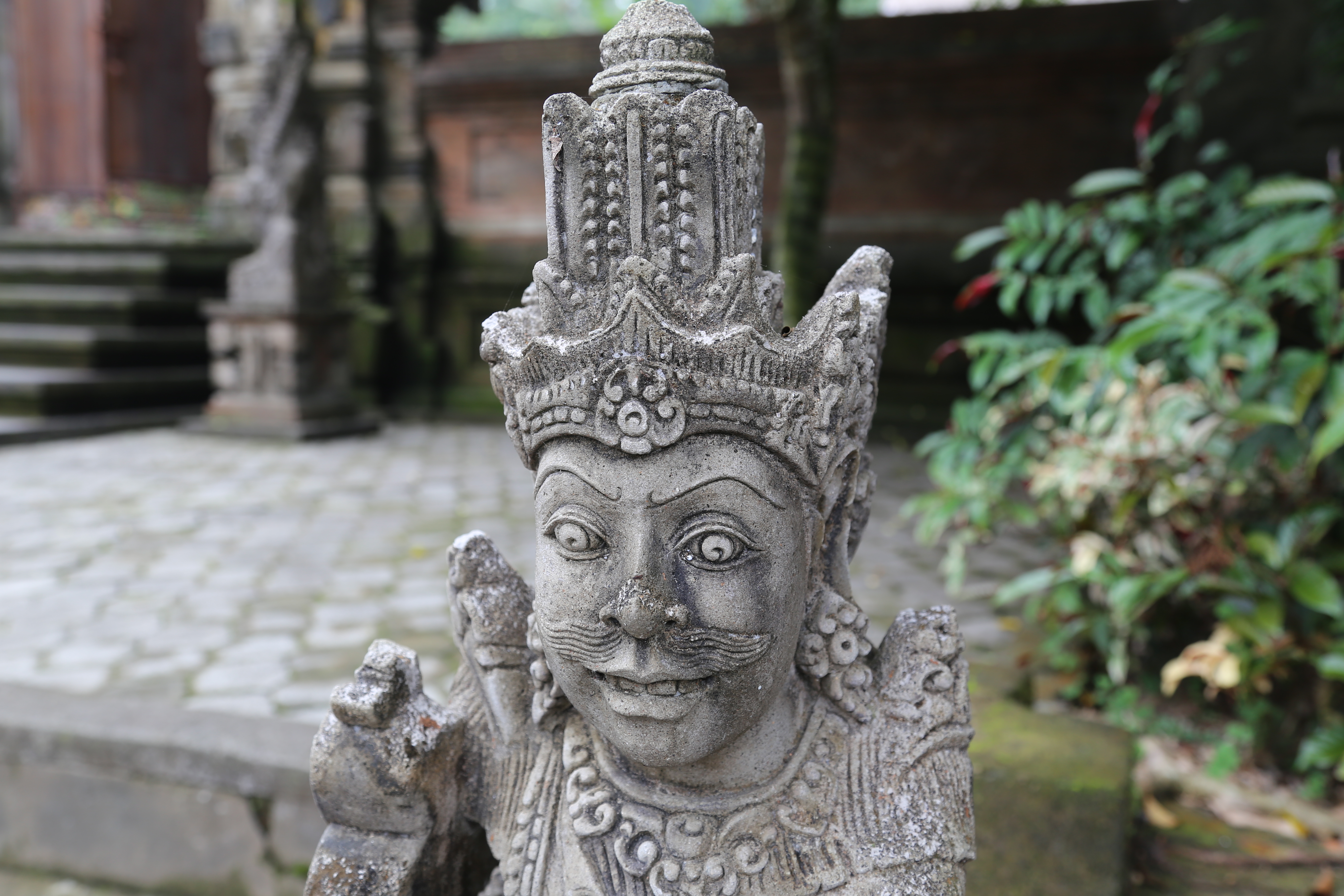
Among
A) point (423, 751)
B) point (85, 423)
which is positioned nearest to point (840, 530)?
point (423, 751)

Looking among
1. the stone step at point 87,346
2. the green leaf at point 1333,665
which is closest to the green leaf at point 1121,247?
the green leaf at point 1333,665

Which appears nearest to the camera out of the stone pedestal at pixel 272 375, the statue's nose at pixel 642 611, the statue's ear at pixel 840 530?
the statue's nose at pixel 642 611

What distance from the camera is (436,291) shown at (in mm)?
9188

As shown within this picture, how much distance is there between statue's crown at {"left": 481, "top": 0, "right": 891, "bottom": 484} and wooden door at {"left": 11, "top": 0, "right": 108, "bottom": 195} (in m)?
10.8

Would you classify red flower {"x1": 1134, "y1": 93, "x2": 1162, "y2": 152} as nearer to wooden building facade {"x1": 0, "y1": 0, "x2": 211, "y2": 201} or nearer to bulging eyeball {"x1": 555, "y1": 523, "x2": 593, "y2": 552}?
bulging eyeball {"x1": 555, "y1": 523, "x2": 593, "y2": 552}

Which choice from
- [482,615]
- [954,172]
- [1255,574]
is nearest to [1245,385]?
[1255,574]

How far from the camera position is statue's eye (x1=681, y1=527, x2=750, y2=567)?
1358 mm

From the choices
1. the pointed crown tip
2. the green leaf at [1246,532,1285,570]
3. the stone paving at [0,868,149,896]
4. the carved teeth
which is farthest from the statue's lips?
the green leaf at [1246,532,1285,570]

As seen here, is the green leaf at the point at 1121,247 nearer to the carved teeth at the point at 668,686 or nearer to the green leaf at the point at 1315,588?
the green leaf at the point at 1315,588

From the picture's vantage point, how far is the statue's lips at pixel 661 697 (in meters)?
1.37

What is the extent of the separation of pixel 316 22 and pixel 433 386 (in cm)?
331

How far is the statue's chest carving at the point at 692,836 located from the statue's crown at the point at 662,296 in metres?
0.44

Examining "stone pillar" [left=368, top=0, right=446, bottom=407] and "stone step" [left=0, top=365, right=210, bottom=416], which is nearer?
"stone step" [left=0, top=365, right=210, bottom=416]

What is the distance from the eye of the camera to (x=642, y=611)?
1.32m
